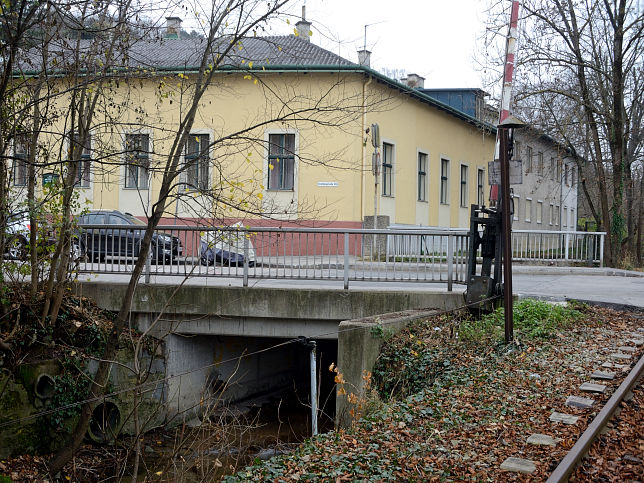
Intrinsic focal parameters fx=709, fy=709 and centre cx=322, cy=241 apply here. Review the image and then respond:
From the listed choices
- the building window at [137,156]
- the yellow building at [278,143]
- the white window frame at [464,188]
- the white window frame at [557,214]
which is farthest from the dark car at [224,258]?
the white window frame at [557,214]

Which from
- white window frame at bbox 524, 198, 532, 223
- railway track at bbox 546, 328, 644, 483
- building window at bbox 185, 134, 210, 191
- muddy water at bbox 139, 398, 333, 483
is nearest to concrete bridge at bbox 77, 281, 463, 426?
muddy water at bbox 139, 398, 333, 483

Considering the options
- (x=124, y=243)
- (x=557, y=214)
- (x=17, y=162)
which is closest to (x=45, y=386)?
(x=124, y=243)

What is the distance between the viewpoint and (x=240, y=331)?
1307 cm

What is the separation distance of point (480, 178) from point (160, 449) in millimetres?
32007

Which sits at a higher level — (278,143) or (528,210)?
(278,143)

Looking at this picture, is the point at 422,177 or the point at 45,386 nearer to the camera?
the point at 45,386

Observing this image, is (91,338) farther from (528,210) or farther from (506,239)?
(528,210)

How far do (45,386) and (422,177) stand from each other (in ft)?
80.7

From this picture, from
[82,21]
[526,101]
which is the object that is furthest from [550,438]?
[526,101]

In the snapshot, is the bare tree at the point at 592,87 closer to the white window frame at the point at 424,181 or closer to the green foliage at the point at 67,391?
the white window frame at the point at 424,181

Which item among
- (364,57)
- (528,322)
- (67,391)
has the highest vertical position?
(364,57)

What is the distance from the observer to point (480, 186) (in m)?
40.5

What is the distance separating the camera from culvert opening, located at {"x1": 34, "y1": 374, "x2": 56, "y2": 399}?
435 inches

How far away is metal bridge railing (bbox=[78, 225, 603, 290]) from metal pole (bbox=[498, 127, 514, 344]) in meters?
1.34
